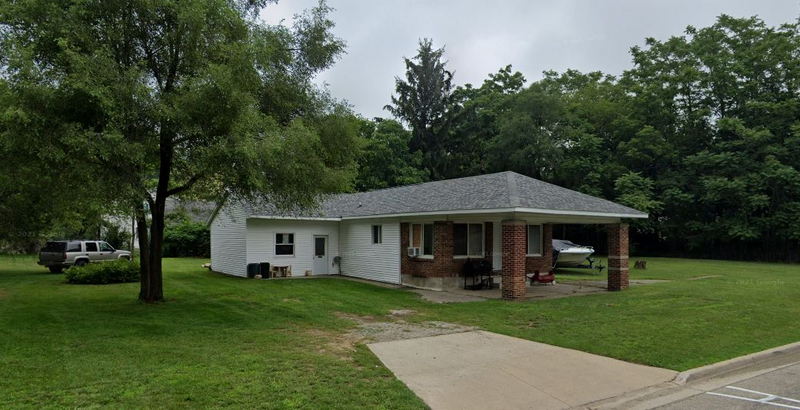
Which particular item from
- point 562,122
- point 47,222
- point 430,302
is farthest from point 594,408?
point 562,122

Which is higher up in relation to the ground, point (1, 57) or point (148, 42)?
point (148, 42)

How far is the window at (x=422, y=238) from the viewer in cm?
1803

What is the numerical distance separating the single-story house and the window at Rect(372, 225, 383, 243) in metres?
0.04

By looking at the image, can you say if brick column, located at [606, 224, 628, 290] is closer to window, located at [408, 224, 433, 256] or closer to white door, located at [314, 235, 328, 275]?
window, located at [408, 224, 433, 256]

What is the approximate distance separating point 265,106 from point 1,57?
16.8 feet

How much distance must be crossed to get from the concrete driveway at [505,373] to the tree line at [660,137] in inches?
1055

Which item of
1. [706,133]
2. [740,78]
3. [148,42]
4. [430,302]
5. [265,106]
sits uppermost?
[740,78]

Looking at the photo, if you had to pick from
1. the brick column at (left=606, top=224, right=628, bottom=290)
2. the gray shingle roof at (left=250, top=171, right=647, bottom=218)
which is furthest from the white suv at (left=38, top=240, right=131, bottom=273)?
the brick column at (left=606, top=224, right=628, bottom=290)

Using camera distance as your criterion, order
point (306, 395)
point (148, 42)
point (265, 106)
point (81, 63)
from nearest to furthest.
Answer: point (306, 395)
point (81, 63)
point (148, 42)
point (265, 106)

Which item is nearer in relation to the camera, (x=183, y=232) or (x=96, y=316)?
(x=96, y=316)

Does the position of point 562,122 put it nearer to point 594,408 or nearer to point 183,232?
point 183,232

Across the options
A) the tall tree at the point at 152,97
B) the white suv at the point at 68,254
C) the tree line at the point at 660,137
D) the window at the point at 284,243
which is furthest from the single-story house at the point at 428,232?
the tree line at the point at 660,137

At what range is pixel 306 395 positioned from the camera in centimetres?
567

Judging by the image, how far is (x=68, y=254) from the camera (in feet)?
75.1
